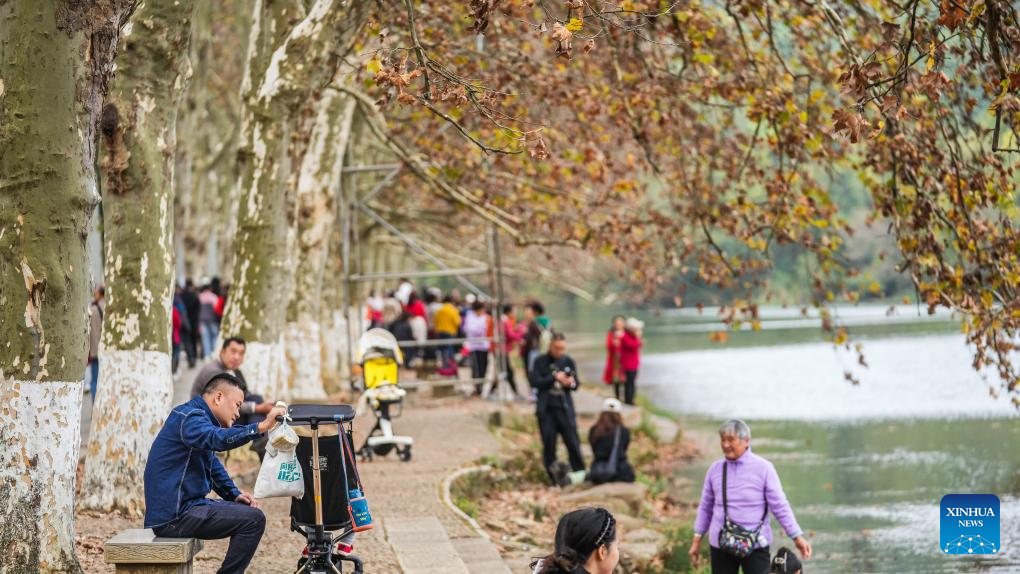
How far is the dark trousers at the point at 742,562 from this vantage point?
8.08 metres

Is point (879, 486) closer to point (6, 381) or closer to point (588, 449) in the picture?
point (588, 449)

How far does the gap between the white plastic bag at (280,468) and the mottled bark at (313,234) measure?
43.7ft

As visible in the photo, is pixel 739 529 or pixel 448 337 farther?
pixel 448 337

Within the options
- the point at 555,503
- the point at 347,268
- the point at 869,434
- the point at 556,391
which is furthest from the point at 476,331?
the point at 555,503

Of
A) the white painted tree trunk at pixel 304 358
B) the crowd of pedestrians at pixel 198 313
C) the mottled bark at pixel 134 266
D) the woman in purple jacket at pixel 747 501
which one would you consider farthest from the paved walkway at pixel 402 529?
the crowd of pedestrians at pixel 198 313

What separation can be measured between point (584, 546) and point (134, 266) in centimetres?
650

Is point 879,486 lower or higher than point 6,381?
lower

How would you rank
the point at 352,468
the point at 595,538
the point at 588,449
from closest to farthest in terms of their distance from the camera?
the point at 595,538
the point at 352,468
the point at 588,449

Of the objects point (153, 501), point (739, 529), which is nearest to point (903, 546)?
point (739, 529)

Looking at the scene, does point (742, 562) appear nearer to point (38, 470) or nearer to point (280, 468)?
point (280, 468)

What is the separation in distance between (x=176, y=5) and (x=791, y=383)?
91.8ft

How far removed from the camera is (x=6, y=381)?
7109mm

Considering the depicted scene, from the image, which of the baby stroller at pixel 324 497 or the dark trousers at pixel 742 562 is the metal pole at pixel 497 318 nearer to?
the dark trousers at pixel 742 562

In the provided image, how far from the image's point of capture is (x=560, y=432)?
15734 mm
